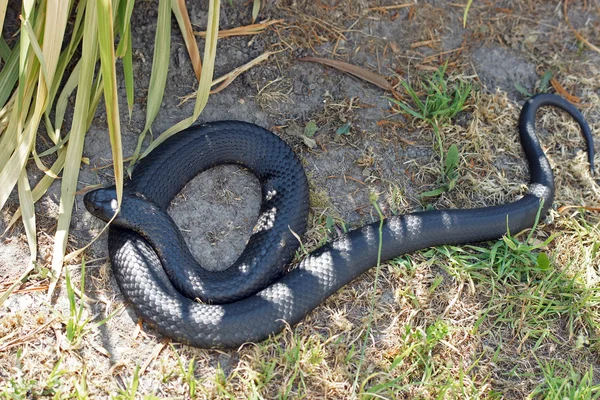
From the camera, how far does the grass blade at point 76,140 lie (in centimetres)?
357

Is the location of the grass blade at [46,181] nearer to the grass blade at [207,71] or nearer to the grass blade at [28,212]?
the grass blade at [28,212]

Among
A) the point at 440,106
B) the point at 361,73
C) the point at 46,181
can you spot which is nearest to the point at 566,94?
the point at 440,106

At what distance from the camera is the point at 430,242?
160 inches

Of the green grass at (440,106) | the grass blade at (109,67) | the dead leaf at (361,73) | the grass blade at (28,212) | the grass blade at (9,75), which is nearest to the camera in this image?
the grass blade at (109,67)

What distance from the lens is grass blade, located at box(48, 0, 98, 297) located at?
357cm

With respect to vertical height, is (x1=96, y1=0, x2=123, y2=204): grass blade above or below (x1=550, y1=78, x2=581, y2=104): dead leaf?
above

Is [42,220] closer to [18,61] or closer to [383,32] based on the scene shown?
[18,61]

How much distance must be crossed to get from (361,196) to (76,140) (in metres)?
1.89

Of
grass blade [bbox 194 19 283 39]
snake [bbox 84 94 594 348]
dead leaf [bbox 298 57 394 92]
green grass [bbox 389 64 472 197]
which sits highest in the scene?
grass blade [bbox 194 19 283 39]

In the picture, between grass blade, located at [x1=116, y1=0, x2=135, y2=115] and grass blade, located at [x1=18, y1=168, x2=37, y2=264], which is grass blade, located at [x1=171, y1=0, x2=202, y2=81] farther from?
grass blade, located at [x1=18, y1=168, x2=37, y2=264]

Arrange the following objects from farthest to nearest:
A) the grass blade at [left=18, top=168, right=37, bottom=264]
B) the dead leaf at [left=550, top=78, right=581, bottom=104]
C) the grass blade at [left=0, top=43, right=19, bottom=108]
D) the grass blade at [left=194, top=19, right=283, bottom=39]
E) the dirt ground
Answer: the dead leaf at [left=550, top=78, right=581, bottom=104] → the grass blade at [left=194, top=19, right=283, bottom=39] → the grass blade at [left=0, top=43, right=19, bottom=108] → the grass blade at [left=18, top=168, right=37, bottom=264] → the dirt ground

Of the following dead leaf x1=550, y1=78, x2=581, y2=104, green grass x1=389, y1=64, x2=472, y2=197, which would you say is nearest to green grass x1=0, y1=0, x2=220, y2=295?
green grass x1=389, y1=64, x2=472, y2=197

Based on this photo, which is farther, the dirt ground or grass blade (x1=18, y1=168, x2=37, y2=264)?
grass blade (x1=18, y1=168, x2=37, y2=264)

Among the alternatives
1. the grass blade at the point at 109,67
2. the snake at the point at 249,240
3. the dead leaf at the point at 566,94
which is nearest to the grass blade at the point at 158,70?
the snake at the point at 249,240
